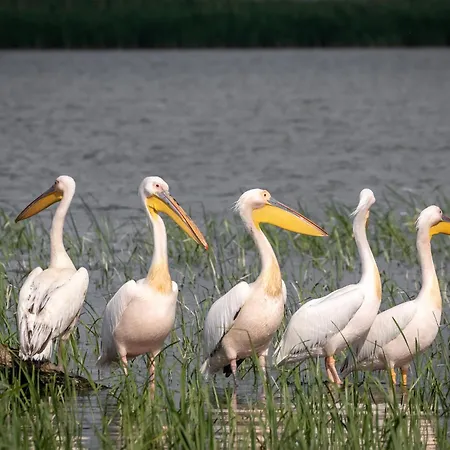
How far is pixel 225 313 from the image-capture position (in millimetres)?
7145

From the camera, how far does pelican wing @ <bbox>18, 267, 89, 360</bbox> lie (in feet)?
22.7

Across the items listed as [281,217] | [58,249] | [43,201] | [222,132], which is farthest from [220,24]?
[281,217]

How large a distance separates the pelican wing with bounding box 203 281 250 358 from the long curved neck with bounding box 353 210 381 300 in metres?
0.63

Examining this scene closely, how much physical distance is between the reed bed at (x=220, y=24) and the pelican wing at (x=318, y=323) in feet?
112

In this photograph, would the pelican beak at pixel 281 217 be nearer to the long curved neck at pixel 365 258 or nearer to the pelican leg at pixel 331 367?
the long curved neck at pixel 365 258

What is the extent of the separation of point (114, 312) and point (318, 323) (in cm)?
106

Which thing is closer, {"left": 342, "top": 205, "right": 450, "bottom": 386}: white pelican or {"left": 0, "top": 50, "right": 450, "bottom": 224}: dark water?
{"left": 342, "top": 205, "right": 450, "bottom": 386}: white pelican

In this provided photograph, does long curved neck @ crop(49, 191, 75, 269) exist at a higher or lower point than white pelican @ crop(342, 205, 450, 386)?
higher

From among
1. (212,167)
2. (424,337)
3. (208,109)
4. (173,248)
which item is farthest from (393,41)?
(424,337)

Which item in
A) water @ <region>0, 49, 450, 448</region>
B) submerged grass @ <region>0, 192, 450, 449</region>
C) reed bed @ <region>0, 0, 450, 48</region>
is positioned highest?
reed bed @ <region>0, 0, 450, 48</region>

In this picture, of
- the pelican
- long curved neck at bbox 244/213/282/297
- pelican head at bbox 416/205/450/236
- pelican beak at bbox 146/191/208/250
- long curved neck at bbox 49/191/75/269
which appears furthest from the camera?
long curved neck at bbox 49/191/75/269

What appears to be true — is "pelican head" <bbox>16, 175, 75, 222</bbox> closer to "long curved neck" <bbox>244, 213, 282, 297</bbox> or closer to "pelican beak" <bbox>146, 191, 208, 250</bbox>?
"pelican beak" <bbox>146, 191, 208, 250</bbox>

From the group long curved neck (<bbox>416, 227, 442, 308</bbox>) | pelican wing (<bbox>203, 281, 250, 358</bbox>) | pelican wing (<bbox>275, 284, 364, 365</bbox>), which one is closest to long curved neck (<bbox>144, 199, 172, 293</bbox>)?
pelican wing (<bbox>203, 281, 250, 358</bbox>)

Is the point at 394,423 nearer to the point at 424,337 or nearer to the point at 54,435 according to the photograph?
the point at 54,435
